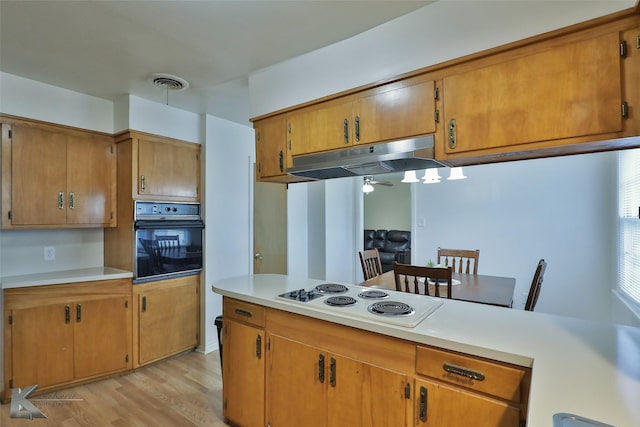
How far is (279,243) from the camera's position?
380 centimetres

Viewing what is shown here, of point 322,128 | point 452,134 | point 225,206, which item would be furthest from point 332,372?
point 225,206

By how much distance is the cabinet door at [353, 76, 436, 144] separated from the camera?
170 cm

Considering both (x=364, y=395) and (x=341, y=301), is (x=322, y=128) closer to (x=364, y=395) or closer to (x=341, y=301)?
(x=341, y=301)

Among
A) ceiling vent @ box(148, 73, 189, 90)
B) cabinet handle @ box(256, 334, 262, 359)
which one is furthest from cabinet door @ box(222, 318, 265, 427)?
ceiling vent @ box(148, 73, 189, 90)

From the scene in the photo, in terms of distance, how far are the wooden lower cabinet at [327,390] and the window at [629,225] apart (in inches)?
82.5

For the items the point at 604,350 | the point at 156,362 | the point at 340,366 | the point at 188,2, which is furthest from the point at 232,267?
the point at 604,350

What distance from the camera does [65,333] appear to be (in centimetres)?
253

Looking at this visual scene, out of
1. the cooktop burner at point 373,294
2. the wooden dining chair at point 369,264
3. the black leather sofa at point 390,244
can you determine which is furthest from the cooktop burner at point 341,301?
the black leather sofa at point 390,244

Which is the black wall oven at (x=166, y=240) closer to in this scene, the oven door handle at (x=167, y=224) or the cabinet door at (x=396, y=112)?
the oven door handle at (x=167, y=224)

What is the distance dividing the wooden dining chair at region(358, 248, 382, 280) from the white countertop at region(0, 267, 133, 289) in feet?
7.15

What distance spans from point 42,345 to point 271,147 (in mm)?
2357

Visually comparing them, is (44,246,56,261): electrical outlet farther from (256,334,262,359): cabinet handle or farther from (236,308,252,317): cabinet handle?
(256,334,262,359): cabinet handle

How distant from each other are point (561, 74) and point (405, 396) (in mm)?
1536

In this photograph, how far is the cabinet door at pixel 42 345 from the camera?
233cm
